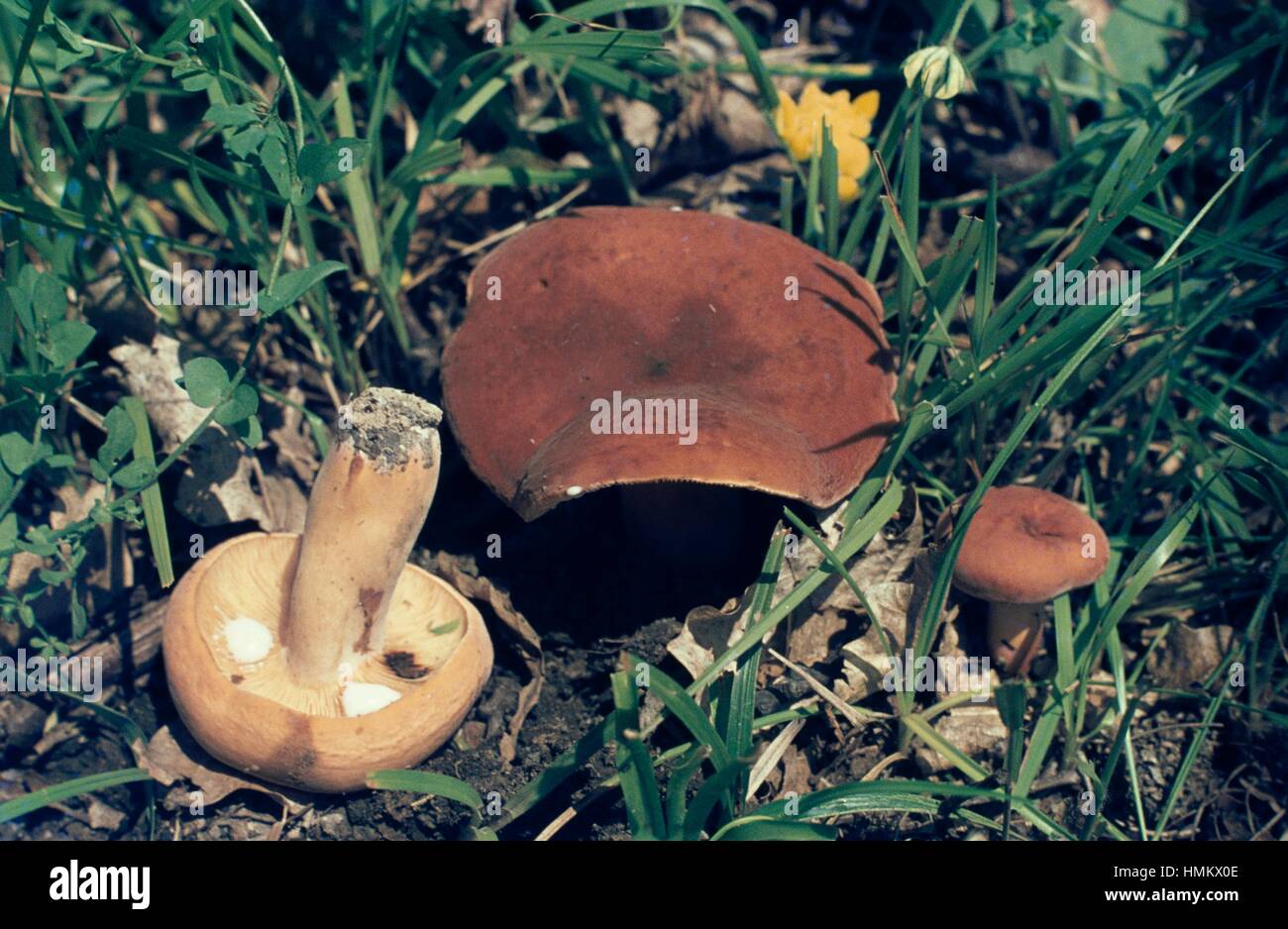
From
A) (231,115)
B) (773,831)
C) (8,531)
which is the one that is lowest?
(773,831)

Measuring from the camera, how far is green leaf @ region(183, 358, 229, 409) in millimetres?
2584

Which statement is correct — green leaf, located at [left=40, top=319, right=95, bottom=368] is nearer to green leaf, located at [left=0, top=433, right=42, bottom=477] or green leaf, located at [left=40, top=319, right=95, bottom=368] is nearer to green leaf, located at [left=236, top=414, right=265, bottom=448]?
green leaf, located at [left=0, top=433, right=42, bottom=477]

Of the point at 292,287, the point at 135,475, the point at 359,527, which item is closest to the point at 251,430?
the point at 135,475

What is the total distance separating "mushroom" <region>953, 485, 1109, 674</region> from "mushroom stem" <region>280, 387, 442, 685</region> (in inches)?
57.5

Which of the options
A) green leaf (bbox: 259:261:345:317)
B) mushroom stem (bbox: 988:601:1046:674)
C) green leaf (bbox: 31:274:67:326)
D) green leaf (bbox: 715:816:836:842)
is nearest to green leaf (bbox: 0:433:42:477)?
green leaf (bbox: 31:274:67:326)

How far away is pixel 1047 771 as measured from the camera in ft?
9.33

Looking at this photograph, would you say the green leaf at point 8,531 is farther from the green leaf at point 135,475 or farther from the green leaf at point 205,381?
the green leaf at point 205,381

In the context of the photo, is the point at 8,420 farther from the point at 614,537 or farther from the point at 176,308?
the point at 614,537

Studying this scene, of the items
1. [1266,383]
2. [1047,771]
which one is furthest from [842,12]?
[1047,771]

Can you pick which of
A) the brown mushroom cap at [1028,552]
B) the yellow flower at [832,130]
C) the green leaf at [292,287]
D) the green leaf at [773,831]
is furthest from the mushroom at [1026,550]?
the green leaf at [292,287]

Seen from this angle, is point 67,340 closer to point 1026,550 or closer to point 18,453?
point 18,453

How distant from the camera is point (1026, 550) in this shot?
2.64 metres

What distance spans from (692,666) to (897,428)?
2.90 feet

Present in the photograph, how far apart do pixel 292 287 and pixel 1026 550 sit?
2.04 m
